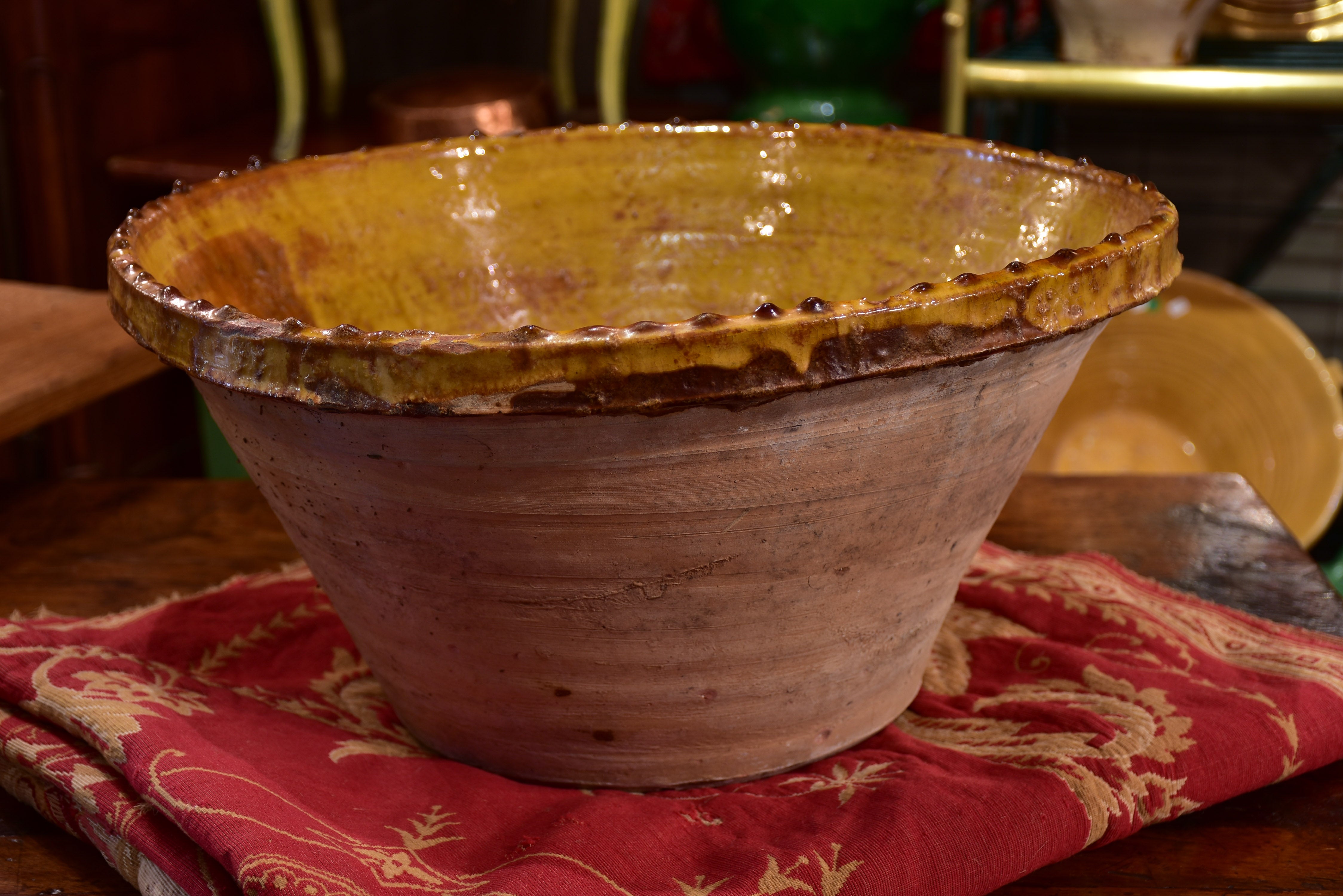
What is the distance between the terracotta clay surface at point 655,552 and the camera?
1.30 ft

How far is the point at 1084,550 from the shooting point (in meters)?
0.77

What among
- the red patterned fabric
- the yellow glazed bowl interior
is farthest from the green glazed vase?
the red patterned fabric

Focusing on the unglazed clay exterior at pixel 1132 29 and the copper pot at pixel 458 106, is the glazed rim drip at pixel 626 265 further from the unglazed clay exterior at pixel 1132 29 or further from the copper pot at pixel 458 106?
the copper pot at pixel 458 106

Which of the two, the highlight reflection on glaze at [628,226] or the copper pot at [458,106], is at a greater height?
the highlight reflection on glaze at [628,226]

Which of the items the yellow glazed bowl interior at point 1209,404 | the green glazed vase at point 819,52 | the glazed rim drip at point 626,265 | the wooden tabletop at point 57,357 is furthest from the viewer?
the green glazed vase at point 819,52

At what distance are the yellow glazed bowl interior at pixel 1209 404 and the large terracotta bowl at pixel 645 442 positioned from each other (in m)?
0.83

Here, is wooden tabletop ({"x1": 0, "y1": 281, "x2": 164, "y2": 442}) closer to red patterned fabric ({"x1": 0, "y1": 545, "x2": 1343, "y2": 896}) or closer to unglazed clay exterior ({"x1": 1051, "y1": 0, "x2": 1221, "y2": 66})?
Result: red patterned fabric ({"x1": 0, "y1": 545, "x2": 1343, "y2": 896})

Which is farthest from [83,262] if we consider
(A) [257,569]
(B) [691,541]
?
(B) [691,541]

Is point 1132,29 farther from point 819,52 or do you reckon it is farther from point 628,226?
point 628,226

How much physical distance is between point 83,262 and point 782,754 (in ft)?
4.29

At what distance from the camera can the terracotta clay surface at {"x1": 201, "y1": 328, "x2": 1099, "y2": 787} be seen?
0.40 metres

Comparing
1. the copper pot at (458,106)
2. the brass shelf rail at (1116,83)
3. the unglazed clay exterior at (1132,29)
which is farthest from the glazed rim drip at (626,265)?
the copper pot at (458,106)

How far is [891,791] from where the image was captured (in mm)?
483

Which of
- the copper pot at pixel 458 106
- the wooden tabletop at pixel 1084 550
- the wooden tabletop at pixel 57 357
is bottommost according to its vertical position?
the wooden tabletop at pixel 1084 550
